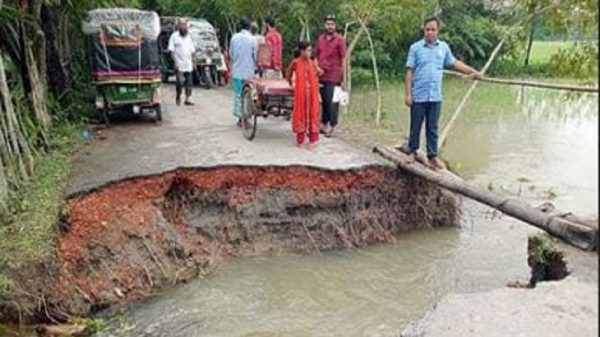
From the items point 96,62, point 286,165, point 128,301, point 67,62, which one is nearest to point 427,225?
point 286,165

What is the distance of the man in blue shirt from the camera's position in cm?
875

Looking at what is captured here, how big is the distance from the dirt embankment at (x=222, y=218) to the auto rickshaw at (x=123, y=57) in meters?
3.85

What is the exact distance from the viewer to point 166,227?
28.2 feet

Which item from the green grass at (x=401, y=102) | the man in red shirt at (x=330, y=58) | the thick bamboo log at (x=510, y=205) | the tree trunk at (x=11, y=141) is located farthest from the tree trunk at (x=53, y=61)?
the thick bamboo log at (x=510, y=205)

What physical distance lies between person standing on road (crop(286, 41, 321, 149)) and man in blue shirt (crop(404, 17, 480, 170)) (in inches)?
63.3

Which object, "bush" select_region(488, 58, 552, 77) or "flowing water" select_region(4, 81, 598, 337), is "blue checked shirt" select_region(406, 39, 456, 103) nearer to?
"flowing water" select_region(4, 81, 598, 337)

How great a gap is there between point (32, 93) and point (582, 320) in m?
9.02

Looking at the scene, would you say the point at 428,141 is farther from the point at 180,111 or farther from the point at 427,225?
the point at 180,111

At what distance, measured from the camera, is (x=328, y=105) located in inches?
457

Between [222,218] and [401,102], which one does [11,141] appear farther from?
[401,102]

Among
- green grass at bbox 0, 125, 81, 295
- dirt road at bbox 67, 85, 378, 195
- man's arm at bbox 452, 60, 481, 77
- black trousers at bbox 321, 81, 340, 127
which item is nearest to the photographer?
green grass at bbox 0, 125, 81, 295

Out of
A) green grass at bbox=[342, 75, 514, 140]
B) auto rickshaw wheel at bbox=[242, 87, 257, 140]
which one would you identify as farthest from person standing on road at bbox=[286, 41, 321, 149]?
green grass at bbox=[342, 75, 514, 140]

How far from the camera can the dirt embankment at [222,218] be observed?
25.5ft

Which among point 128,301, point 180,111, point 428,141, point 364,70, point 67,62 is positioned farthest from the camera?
point 364,70
